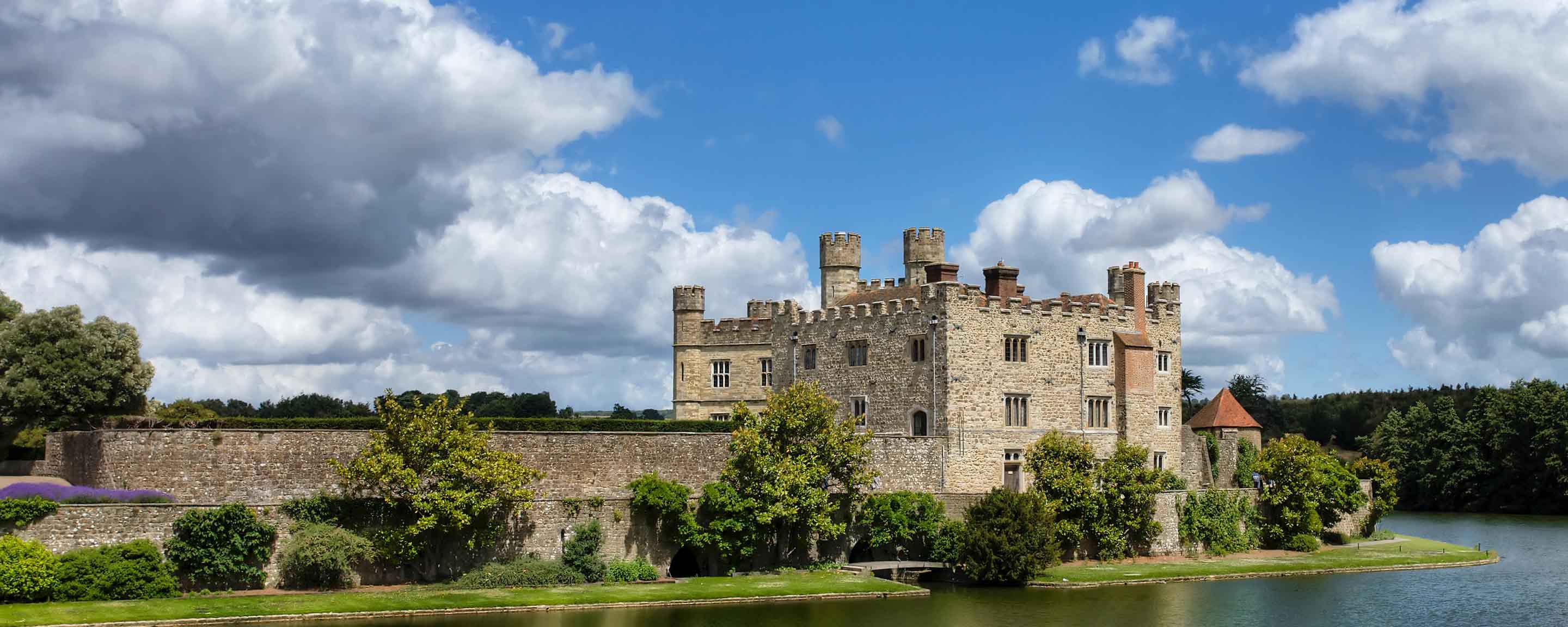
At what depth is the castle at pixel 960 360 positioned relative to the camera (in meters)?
53.2

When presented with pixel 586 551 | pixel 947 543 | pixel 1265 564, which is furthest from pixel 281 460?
pixel 1265 564

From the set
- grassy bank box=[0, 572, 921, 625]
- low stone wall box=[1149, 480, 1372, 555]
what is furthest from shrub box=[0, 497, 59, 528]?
Answer: low stone wall box=[1149, 480, 1372, 555]

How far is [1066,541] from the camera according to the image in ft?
169

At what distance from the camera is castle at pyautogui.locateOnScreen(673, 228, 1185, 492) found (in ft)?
175

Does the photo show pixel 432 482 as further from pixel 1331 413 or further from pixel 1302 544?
pixel 1331 413

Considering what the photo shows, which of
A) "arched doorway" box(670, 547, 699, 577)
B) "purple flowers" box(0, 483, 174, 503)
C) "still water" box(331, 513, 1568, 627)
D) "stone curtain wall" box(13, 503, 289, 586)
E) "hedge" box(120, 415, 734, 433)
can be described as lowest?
"still water" box(331, 513, 1568, 627)

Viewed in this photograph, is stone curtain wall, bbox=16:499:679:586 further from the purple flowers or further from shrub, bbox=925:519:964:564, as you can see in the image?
shrub, bbox=925:519:964:564

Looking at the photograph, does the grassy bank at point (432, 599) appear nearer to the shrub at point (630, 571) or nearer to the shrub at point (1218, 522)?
the shrub at point (630, 571)

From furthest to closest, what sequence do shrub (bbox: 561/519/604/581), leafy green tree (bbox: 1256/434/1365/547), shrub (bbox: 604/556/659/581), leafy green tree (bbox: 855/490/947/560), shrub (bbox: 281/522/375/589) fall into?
leafy green tree (bbox: 1256/434/1365/547) < leafy green tree (bbox: 855/490/947/560) < shrub (bbox: 604/556/659/581) < shrub (bbox: 561/519/604/581) < shrub (bbox: 281/522/375/589)

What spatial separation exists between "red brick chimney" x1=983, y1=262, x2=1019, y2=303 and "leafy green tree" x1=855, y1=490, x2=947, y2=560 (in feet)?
31.8

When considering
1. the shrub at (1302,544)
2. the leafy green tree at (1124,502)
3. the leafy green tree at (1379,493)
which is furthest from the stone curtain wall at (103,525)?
the leafy green tree at (1379,493)

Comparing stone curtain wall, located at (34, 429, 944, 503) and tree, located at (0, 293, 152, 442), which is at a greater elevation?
tree, located at (0, 293, 152, 442)

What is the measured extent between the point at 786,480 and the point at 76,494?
21.6 metres

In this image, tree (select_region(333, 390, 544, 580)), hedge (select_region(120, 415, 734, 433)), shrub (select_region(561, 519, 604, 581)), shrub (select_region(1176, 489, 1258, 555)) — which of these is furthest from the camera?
shrub (select_region(1176, 489, 1258, 555))
